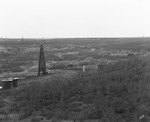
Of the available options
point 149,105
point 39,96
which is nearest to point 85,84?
point 39,96

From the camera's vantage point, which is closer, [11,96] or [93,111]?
[93,111]

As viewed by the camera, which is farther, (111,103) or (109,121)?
(111,103)

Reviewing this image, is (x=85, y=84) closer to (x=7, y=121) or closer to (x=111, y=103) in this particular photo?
(x=111, y=103)

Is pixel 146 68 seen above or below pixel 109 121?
above

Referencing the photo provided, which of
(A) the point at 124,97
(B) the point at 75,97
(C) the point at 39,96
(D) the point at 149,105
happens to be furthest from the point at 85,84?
(D) the point at 149,105

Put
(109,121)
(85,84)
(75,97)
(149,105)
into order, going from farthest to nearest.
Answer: (85,84) < (75,97) < (149,105) < (109,121)

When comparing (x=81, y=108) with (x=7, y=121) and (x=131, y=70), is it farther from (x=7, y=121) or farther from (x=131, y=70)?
(x=131, y=70)

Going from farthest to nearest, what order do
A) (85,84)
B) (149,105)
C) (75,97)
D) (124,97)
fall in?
(85,84) → (75,97) → (124,97) → (149,105)

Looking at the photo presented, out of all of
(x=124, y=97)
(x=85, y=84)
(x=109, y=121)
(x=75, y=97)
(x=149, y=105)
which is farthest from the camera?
(x=85, y=84)

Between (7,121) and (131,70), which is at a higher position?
(131,70)
